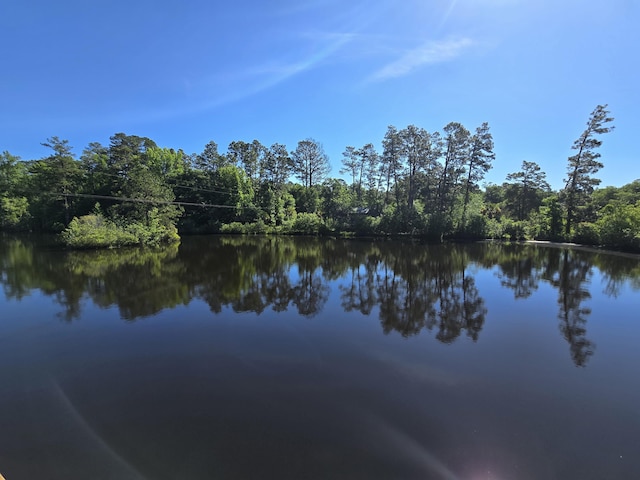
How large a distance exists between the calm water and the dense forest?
19.1 meters

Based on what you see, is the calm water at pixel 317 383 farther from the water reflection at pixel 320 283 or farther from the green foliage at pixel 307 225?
the green foliage at pixel 307 225

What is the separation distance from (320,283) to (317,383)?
7.90 meters

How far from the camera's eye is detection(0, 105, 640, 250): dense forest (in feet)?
96.8

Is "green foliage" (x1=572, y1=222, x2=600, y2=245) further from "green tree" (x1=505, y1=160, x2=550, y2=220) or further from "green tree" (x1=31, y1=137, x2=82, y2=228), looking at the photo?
"green tree" (x1=31, y1=137, x2=82, y2=228)

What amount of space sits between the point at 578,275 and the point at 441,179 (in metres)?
23.6

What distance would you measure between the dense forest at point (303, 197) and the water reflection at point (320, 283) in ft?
29.6

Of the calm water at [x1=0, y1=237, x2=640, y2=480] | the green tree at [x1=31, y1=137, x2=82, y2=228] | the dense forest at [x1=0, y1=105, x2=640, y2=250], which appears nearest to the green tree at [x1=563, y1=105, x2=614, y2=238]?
the dense forest at [x1=0, y1=105, x2=640, y2=250]

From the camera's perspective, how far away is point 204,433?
13.4ft

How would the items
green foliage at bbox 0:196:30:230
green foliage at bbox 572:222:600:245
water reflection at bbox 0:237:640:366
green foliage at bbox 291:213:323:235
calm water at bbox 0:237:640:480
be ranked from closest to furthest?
calm water at bbox 0:237:640:480 → water reflection at bbox 0:237:640:366 → green foliage at bbox 572:222:600:245 → green foliage at bbox 291:213:323:235 → green foliage at bbox 0:196:30:230

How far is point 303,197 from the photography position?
49531 mm

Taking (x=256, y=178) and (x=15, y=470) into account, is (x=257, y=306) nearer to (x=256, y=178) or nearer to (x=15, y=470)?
(x=15, y=470)

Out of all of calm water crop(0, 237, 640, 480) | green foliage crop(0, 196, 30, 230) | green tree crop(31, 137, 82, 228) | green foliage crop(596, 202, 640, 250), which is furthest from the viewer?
green foliage crop(0, 196, 30, 230)

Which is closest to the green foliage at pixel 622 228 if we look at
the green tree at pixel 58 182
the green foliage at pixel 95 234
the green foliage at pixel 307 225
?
the green foliage at pixel 307 225

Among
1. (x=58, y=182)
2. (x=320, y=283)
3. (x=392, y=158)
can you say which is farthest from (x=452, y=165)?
(x=58, y=182)
